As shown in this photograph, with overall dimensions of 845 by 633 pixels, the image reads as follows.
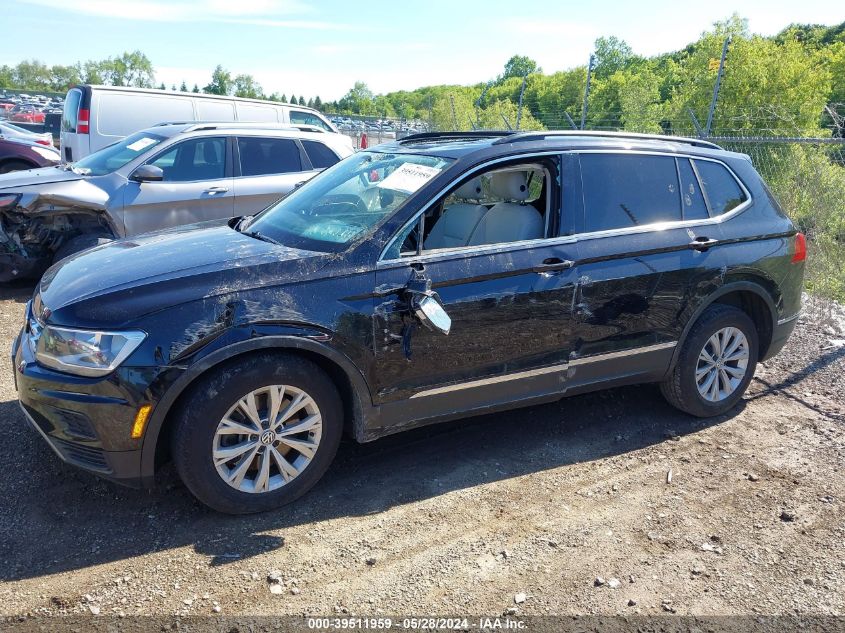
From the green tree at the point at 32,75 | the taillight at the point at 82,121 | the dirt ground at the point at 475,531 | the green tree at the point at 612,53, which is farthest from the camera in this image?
the green tree at the point at 32,75

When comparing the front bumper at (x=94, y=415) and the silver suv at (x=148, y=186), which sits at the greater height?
the silver suv at (x=148, y=186)

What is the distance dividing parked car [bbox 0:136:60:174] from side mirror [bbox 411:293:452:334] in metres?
12.1

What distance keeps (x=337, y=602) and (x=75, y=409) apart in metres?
1.46

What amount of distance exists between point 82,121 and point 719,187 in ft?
28.6

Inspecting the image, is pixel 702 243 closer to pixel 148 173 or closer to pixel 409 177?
pixel 409 177

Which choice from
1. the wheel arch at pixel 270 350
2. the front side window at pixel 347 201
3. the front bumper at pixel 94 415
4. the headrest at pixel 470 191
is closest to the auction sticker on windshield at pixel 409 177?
the front side window at pixel 347 201

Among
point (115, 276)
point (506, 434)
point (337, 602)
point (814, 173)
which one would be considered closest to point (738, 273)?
point (506, 434)

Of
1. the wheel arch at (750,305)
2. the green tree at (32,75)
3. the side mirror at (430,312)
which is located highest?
the green tree at (32,75)

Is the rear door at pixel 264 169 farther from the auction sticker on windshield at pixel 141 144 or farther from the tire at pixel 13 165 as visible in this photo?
the tire at pixel 13 165

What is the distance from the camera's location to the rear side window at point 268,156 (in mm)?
7848

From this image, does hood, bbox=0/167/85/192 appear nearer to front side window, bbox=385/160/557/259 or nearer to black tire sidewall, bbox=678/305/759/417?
front side window, bbox=385/160/557/259

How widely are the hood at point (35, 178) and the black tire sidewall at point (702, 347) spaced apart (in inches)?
245

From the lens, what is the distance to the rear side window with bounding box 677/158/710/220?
4543mm

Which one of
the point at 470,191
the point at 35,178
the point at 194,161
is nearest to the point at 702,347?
the point at 470,191
